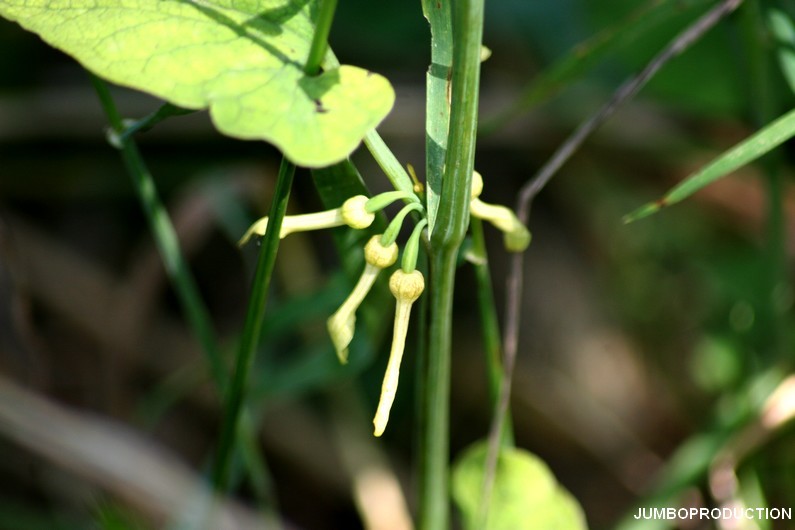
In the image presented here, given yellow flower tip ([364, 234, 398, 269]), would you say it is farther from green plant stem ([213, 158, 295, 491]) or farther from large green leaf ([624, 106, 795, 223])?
large green leaf ([624, 106, 795, 223])

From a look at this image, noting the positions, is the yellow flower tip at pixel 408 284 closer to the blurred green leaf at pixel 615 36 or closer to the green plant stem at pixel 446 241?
the green plant stem at pixel 446 241

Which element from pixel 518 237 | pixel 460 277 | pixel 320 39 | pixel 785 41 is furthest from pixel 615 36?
pixel 460 277

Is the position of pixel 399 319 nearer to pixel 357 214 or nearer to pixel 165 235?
pixel 357 214

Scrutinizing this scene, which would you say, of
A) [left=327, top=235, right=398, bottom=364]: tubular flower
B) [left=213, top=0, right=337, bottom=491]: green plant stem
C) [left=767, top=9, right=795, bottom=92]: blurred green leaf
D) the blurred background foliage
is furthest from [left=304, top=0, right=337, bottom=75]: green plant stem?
the blurred background foliage

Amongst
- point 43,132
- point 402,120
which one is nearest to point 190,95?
point 402,120

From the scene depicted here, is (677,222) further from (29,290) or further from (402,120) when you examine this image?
(29,290)

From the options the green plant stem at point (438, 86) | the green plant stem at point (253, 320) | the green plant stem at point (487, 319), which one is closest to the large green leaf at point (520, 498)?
the green plant stem at point (487, 319)
